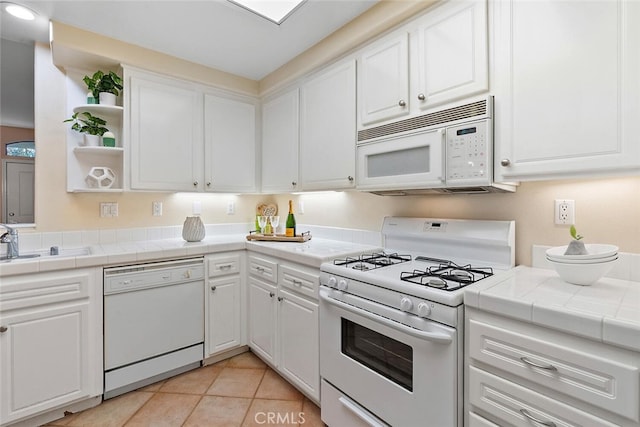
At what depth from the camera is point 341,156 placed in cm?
212

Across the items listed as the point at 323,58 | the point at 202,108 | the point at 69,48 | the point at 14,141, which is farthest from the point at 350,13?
the point at 14,141

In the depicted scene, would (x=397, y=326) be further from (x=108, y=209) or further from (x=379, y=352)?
(x=108, y=209)

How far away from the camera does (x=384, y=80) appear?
1829 mm

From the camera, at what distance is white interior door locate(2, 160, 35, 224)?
2279mm

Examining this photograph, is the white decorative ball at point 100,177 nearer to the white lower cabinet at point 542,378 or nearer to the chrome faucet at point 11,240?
the chrome faucet at point 11,240

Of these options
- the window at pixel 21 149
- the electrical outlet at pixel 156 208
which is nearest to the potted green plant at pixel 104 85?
the window at pixel 21 149

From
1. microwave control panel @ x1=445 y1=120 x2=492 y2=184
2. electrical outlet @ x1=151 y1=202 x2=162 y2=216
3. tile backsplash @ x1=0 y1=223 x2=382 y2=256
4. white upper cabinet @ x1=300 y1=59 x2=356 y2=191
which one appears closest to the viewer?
microwave control panel @ x1=445 y1=120 x2=492 y2=184

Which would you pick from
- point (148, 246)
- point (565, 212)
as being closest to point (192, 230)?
point (148, 246)

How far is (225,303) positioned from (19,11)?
2.29 m

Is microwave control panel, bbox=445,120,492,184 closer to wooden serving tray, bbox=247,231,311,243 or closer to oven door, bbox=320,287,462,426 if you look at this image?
oven door, bbox=320,287,462,426

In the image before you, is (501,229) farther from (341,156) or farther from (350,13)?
(350,13)

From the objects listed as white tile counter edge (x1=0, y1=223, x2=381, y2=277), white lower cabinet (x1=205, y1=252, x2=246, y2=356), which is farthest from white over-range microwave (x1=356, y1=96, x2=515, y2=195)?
white lower cabinet (x1=205, y1=252, x2=246, y2=356)

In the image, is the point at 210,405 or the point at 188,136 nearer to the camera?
the point at 210,405

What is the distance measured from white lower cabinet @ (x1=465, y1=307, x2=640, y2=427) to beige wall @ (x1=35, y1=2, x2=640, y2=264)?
682 millimetres
